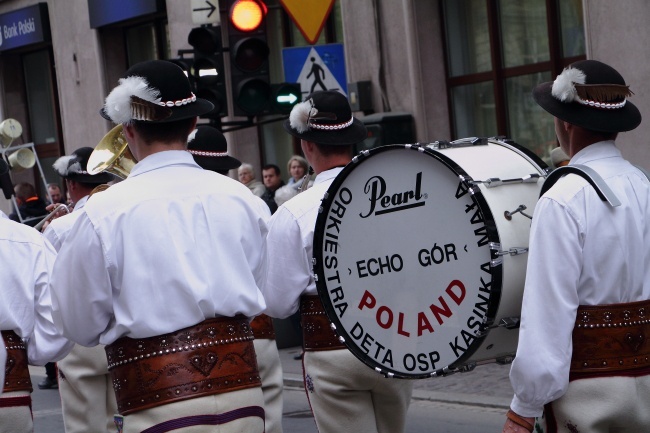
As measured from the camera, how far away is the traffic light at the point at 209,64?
39.2 ft

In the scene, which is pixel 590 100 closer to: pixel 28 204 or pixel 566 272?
pixel 566 272

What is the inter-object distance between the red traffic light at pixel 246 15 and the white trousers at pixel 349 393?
21.9 ft

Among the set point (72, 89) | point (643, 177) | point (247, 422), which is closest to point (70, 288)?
point (247, 422)

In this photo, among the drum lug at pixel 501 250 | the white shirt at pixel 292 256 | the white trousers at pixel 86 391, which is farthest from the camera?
the white trousers at pixel 86 391

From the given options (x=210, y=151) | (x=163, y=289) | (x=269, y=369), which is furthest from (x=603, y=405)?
(x=210, y=151)

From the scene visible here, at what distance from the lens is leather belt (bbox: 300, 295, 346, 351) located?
5.48 metres

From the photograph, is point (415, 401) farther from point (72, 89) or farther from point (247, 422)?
point (72, 89)

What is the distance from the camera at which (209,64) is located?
12.0 m

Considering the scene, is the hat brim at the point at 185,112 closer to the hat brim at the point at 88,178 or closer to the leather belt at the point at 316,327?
the leather belt at the point at 316,327

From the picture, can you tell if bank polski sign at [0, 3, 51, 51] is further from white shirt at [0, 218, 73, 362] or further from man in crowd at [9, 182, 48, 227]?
white shirt at [0, 218, 73, 362]

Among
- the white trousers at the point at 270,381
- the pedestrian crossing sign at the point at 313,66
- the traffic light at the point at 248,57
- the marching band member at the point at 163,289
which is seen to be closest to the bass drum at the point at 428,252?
the marching band member at the point at 163,289

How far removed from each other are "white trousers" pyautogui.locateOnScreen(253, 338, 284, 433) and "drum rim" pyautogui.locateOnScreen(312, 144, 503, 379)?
1.90 metres

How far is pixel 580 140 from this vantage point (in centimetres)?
441

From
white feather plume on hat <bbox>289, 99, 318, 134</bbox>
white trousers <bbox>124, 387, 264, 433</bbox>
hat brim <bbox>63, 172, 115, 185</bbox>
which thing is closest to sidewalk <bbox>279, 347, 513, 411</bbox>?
hat brim <bbox>63, 172, 115, 185</bbox>
